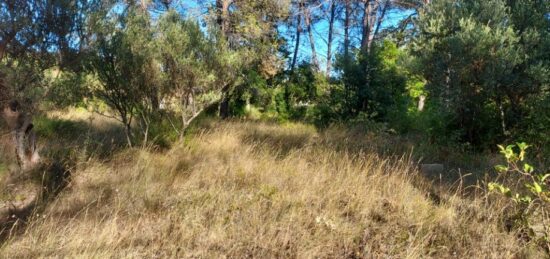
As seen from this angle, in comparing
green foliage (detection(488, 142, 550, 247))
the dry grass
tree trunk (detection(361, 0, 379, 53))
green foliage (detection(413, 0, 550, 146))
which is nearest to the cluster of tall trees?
green foliage (detection(413, 0, 550, 146))

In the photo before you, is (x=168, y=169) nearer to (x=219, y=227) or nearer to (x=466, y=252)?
(x=219, y=227)

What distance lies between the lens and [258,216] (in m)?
3.32

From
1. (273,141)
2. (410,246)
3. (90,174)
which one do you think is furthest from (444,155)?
(90,174)

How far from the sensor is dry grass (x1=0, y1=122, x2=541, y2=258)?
2.87 m

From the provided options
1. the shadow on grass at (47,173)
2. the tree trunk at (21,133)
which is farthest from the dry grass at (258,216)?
the tree trunk at (21,133)

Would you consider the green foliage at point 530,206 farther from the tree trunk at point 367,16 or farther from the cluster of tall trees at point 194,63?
the tree trunk at point 367,16

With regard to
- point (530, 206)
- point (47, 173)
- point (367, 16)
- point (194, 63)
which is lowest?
point (47, 173)

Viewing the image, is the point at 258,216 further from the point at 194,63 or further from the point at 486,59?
the point at 486,59

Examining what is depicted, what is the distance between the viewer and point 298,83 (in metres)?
15.4

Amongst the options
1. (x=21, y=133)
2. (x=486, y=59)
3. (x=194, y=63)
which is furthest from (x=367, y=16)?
(x=21, y=133)

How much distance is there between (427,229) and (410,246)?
43cm

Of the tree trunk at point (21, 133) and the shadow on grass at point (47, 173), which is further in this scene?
the tree trunk at point (21, 133)

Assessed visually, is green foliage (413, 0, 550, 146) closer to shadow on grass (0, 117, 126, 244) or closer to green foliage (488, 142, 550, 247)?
green foliage (488, 142, 550, 247)

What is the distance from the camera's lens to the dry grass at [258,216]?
287cm
